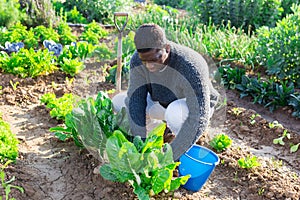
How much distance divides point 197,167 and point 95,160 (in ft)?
2.67

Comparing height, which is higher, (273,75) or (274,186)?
(273,75)

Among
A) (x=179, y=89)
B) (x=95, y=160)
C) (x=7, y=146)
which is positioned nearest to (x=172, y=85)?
(x=179, y=89)

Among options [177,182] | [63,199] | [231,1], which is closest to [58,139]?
[63,199]

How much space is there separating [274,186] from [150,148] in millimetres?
1162

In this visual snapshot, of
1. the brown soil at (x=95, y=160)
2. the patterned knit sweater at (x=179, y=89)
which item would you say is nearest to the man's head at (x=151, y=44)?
the patterned knit sweater at (x=179, y=89)

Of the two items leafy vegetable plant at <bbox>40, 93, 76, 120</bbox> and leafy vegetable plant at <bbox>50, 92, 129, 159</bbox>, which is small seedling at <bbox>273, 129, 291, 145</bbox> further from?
leafy vegetable plant at <bbox>40, 93, 76, 120</bbox>

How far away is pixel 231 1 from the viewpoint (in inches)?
265

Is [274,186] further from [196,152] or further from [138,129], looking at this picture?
[138,129]

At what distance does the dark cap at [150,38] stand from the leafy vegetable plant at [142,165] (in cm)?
56

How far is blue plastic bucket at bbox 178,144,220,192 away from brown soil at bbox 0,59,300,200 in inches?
3.4

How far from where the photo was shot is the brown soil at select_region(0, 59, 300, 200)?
320 cm

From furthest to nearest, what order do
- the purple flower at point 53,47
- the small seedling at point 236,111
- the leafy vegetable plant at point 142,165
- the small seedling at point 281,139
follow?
the purple flower at point 53,47, the small seedling at point 236,111, the small seedling at point 281,139, the leafy vegetable plant at point 142,165

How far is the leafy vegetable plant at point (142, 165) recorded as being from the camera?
2.74 meters

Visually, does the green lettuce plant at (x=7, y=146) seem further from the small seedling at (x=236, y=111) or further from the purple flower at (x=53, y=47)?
the small seedling at (x=236, y=111)
